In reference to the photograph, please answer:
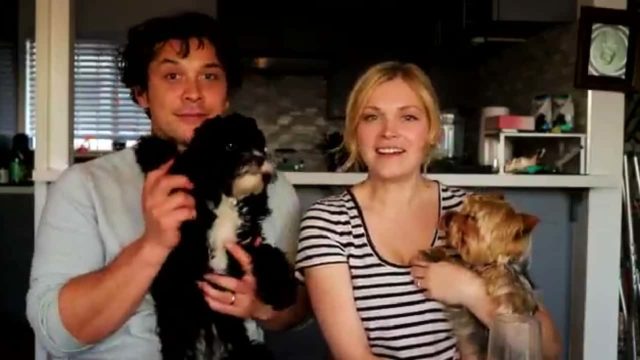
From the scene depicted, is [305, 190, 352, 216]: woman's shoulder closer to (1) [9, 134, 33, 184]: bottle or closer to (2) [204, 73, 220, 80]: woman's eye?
(2) [204, 73, 220, 80]: woman's eye

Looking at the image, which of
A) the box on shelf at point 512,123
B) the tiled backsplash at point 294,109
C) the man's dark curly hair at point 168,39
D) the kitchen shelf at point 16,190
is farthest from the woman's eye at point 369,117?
the tiled backsplash at point 294,109

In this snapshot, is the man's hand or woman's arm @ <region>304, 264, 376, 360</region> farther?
woman's arm @ <region>304, 264, 376, 360</region>

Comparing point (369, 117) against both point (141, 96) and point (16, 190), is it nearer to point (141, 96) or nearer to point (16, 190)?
point (141, 96)

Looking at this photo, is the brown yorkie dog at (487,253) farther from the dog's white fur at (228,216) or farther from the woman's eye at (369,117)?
the dog's white fur at (228,216)

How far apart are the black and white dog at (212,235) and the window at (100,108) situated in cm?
433

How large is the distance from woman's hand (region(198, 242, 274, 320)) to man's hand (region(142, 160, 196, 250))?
5.0 inches

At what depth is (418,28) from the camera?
4926 millimetres

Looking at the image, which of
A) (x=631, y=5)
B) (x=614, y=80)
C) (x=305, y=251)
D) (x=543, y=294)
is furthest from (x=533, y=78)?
(x=305, y=251)

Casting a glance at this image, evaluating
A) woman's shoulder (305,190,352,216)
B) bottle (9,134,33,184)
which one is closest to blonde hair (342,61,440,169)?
woman's shoulder (305,190,352,216)

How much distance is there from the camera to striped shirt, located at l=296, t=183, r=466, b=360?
144cm

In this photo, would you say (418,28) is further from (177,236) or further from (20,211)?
(177,236)

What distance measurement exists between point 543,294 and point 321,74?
9.65 feet

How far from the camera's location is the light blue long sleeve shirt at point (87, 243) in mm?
1298

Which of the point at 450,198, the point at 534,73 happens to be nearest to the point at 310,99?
the point at 534,73
